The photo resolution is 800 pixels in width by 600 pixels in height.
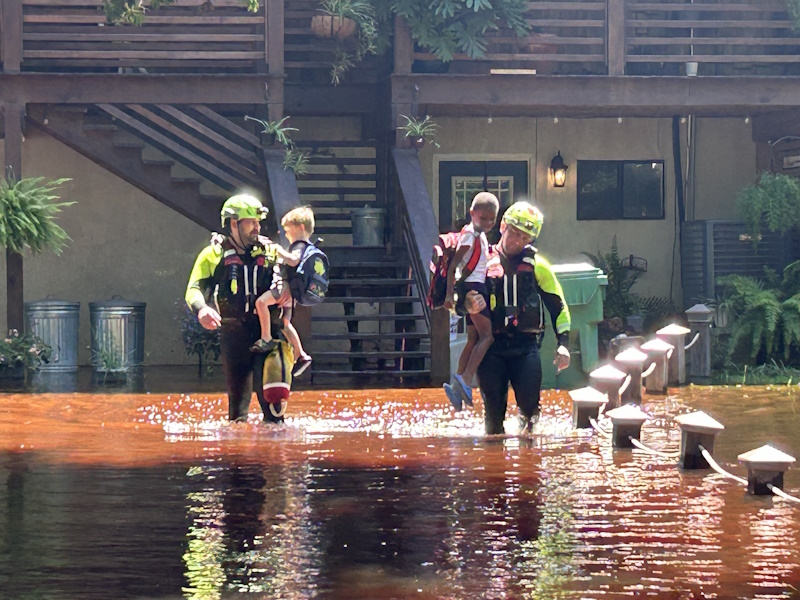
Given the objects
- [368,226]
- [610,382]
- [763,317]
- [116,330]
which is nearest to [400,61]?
[368,226]

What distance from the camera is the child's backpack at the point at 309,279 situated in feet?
34.4

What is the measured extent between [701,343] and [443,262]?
20.2 ft

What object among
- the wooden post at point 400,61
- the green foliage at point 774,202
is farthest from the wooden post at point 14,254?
the green foliage at point 774,202

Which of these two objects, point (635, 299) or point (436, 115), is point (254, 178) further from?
point (635, 299)

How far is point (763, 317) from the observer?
1655 centimetres

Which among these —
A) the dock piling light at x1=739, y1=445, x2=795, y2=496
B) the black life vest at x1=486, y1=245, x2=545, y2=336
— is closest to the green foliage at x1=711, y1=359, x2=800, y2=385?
the black life vest at x1=486, y1=245, x2=545, y2=336

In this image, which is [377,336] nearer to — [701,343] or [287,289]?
[701,343]

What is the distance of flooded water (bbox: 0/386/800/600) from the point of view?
19.1 ft

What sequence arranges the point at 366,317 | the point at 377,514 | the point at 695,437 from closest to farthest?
the point at 377,514 < the point at 695,437 < the point at 366,317

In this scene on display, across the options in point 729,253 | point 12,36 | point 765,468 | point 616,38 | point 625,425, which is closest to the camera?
point 765,468

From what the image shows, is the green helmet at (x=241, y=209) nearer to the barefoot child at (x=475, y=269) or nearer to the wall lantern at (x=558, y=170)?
the barefoot child at (x=475, y=269)

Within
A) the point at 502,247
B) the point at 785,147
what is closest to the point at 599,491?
the point at 502,247

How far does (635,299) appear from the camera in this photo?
18812 millimetres

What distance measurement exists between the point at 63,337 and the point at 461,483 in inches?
361
